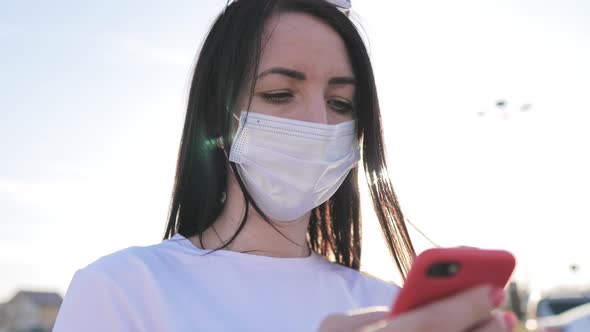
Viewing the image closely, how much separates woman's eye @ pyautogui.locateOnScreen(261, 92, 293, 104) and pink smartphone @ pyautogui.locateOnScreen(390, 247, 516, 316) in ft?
5.60

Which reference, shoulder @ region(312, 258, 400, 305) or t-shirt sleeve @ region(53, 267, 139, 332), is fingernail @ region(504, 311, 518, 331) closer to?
t-shirt sleeve @ region(53, 267, 139, 332)

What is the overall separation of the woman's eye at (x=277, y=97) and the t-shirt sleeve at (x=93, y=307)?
3.11 ft

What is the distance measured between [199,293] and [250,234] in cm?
44

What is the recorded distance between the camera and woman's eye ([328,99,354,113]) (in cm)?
330

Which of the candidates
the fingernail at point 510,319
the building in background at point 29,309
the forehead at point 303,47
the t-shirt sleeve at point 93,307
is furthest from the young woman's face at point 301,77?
the building in background at point 29,309

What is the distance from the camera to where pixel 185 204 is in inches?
133

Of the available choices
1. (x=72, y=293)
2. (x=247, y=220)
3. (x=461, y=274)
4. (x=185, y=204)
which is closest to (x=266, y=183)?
(x=247, y=220)

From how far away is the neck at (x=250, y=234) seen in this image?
3.18 meters

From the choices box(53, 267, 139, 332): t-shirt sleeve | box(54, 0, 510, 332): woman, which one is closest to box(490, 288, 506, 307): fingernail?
box(54, 0, 510, 332): woman

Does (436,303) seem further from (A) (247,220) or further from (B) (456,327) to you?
(A) (247,220)

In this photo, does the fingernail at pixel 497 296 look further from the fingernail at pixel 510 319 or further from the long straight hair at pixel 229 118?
the long straight hair at pixel 229 118

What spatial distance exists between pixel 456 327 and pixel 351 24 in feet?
7.32

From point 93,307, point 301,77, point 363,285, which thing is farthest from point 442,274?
point 363,285

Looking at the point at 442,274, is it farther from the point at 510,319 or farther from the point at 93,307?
the point at 93,307
